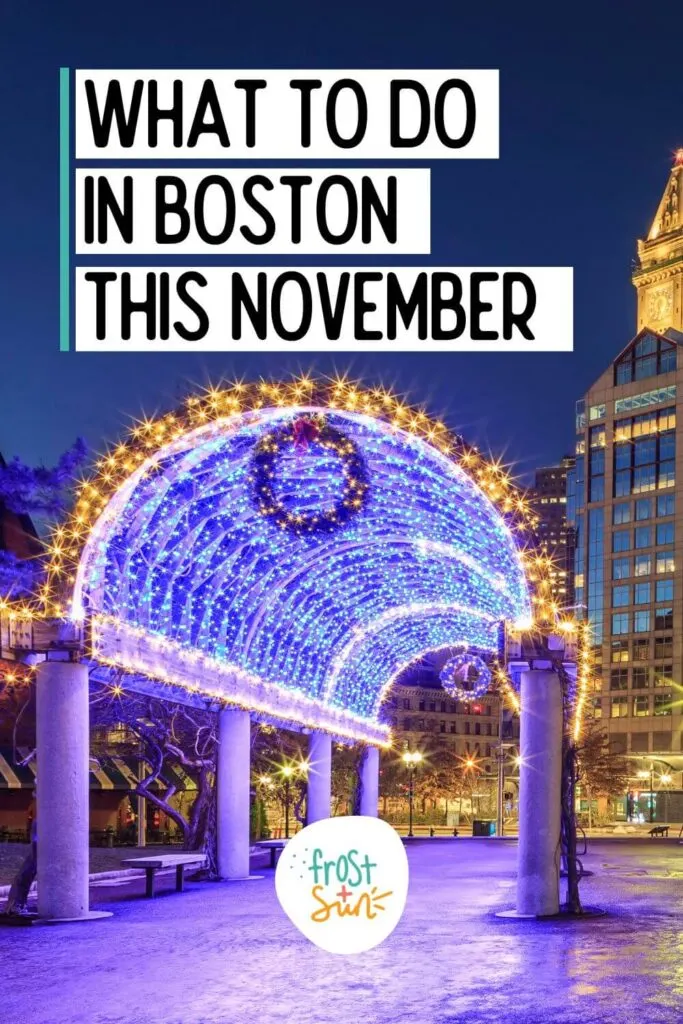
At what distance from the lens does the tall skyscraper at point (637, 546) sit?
4685 inches

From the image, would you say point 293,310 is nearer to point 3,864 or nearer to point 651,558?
point 3,864

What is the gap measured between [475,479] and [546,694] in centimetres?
321

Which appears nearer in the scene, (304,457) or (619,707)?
(304,457)

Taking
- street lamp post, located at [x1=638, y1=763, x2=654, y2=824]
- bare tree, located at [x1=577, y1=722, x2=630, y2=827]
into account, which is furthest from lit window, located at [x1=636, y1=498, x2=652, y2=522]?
bare tree, located at [x1=577, y1=722, x2=630, y2=827]

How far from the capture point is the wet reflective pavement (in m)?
11.4

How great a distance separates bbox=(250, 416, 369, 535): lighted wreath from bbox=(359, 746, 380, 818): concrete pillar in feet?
84.6

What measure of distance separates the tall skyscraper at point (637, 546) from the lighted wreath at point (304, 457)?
96003 millimetres

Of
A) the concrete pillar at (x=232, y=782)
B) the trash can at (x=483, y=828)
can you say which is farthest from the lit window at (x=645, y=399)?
the concrete pillar at (x=232, y=782)

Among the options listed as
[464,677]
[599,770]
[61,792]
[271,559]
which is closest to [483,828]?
[464,677]

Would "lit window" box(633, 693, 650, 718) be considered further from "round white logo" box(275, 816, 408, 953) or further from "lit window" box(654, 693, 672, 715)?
"round white logo" box(275, 816, 408, 953)

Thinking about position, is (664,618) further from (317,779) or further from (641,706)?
(317,779)

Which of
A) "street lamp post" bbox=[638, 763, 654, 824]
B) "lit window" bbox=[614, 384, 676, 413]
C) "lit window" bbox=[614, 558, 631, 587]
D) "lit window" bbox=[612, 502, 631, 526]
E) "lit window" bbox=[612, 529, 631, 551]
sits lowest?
"street lamp post" bbox=[638, 763, 654, 824]

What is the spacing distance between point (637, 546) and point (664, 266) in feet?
157

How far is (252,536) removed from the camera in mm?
25203
